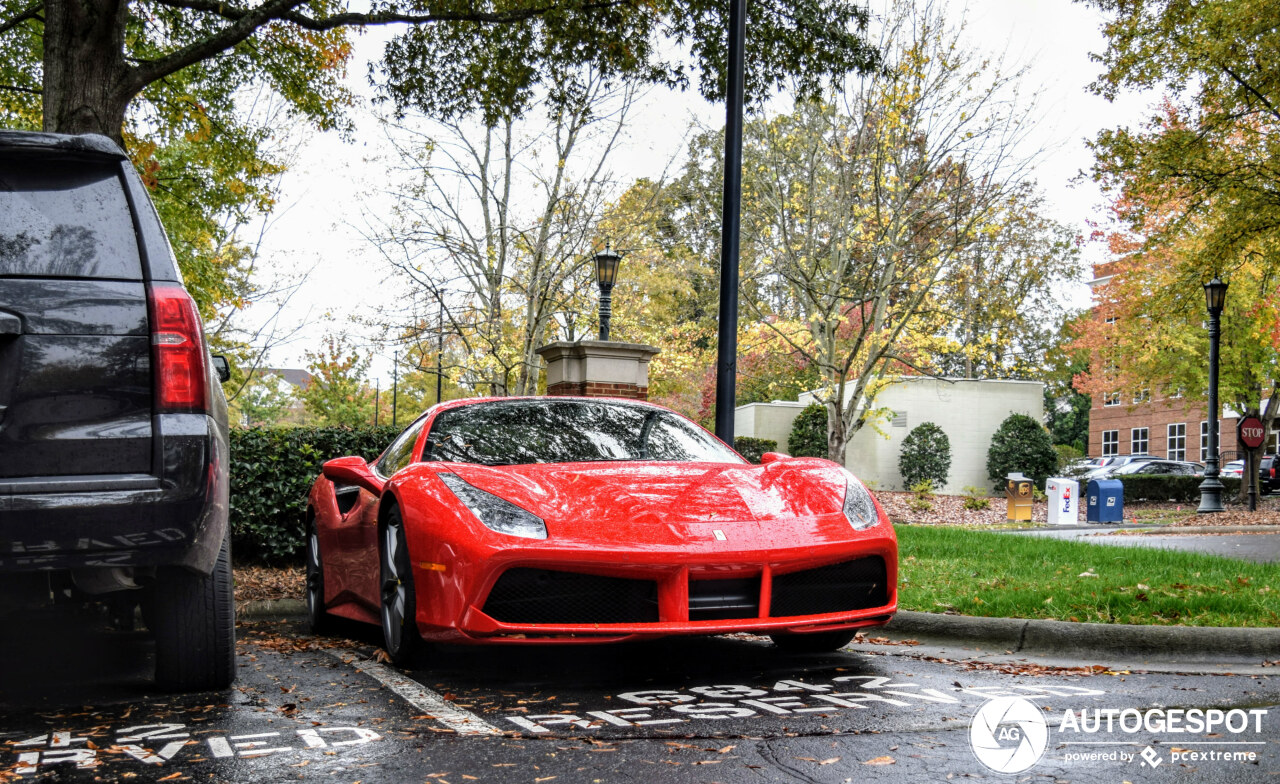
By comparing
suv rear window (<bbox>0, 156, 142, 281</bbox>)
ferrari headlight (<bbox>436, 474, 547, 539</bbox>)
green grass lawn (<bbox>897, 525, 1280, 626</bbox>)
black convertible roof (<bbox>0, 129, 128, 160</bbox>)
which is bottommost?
green grass lawn (<bbox>897, 525, 1280, 626</bbox>)

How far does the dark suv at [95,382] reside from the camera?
3359mm

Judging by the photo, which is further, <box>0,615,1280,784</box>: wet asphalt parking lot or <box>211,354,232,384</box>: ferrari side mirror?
<box>211,354,232,384</box>: ferrari side mirror

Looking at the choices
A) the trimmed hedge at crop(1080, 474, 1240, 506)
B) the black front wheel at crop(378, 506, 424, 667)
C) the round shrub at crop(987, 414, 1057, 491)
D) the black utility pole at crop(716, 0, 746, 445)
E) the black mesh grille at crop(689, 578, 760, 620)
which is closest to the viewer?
the black mesh grille at crop(689, 578, 760, 620)

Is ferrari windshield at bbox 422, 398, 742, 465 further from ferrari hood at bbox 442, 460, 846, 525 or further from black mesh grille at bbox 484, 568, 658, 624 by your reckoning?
black mesh grille at bbox 484, 568, 658, 624

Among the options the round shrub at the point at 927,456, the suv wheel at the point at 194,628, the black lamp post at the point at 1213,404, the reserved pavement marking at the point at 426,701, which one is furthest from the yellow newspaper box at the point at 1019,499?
the suv wheel at the point at 194,628

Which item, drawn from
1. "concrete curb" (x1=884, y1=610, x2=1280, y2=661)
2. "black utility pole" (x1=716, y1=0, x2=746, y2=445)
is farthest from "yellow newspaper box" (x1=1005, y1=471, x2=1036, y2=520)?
"concrete curb" (x1=884, y1=610, x2=1280, y2=661)

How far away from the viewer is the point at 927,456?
28844mm

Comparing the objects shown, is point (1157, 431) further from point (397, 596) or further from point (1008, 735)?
point (1008, 735)

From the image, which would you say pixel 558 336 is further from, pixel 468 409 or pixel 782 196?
pixel 468 409

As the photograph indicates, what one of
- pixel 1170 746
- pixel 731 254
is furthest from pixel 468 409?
pixel 1170 746

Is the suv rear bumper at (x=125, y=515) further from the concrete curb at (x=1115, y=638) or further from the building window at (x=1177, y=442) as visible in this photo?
the building window at (x=1177, y=442)

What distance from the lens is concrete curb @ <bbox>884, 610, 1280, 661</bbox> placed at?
523cm

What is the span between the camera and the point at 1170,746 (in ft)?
11.1
